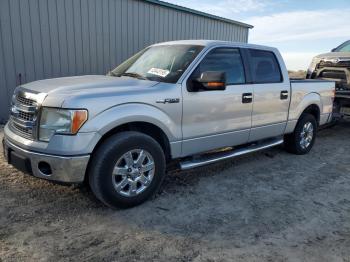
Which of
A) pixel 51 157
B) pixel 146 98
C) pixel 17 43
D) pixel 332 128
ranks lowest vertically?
pixel 332 128

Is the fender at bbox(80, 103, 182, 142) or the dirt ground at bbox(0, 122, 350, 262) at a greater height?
the fender at bbox(80, 103, 182, 142)

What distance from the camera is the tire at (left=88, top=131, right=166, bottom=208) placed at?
3.41 meters

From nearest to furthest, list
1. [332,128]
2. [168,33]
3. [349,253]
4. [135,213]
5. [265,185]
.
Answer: [349,253] → [135,213] → [265,185] → [332,128] → [168,33]

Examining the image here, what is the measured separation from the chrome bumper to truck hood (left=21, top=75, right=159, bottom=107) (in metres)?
0.52

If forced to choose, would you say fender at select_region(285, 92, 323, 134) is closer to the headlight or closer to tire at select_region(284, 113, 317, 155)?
tire at select_region(284, 113, 317, 155)

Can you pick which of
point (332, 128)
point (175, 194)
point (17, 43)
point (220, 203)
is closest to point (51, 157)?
point (175, 194)

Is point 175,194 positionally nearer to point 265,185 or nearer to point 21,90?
point 265,185

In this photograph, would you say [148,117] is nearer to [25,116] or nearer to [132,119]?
[132,119]

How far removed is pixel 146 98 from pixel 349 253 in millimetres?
2441

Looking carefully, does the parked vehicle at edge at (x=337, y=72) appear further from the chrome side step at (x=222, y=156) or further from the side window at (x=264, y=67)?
the side window at (x=264, y=67)

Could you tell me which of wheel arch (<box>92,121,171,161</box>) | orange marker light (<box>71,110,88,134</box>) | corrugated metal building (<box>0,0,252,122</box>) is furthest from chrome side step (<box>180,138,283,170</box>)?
corrugated metal building (<box>0,0,252,122</box>)

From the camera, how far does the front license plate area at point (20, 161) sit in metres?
3.38

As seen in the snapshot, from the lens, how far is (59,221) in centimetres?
338

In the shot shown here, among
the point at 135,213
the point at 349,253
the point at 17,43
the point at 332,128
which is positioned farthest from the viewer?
the point at 332,128
